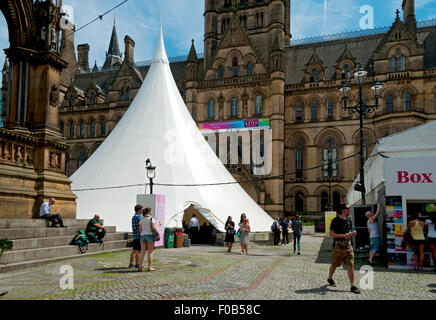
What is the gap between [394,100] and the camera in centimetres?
3694

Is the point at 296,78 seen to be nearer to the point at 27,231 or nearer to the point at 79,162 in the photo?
the point at 79,162

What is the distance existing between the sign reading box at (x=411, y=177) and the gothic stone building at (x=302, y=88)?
1080 inches

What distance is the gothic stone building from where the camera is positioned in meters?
37.0

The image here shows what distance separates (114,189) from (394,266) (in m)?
12.3

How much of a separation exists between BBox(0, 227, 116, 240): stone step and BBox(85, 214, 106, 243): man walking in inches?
13.9

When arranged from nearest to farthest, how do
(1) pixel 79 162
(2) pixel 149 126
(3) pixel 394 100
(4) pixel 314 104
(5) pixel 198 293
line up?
1. (5) pixel 198 293
2. (2) pixel 149 126
3. (3) pixel 394 100
4. (4) pixel 314 104
5. (1) pixel 79 162

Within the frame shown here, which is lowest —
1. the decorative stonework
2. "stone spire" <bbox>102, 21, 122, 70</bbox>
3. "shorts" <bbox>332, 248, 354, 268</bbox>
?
"shorts" <bbox>332, 248, 354, 268</bbox>

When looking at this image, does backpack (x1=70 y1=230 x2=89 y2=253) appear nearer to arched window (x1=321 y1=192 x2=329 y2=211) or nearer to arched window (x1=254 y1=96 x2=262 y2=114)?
arched window (x1=321 y1=192 x2=329 y2=211)

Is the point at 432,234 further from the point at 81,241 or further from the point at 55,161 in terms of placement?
the point at 55,161

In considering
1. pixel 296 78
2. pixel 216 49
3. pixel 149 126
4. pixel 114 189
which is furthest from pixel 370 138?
pixel 114 189

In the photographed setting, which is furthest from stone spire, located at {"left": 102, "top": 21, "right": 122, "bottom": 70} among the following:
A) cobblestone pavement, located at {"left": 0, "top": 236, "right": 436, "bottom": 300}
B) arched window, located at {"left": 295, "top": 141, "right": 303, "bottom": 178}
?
cobblestone pavement, located at {"left": 0, "top": 236, "right": 436, "bottom": 300}

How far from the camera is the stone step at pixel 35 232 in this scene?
9666 mm

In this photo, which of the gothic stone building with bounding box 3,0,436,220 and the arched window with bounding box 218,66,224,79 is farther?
the arched window with bounding box 218,66,224,79

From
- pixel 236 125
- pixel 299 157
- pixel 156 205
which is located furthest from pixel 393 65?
pixel 156 205
